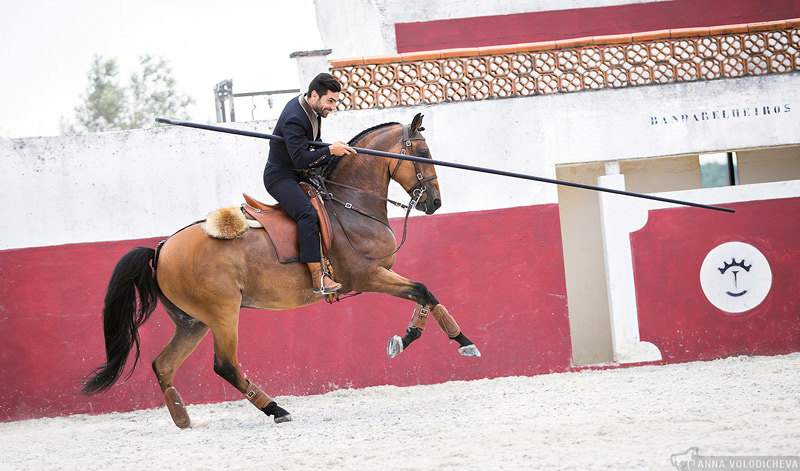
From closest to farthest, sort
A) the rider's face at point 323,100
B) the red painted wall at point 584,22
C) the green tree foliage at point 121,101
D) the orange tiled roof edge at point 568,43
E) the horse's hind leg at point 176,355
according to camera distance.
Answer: the rider's face at point 323,100, the horse's hind leg at point 176,355, the orange tiled roof edge at point 568,43, the red painted wall at point 584,22, the green tree foliage at point 121,101

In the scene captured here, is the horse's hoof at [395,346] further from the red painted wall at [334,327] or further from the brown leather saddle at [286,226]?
the red painted wall at [334,327]

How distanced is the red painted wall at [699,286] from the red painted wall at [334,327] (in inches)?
39.9

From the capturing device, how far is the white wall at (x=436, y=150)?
810 centimetres

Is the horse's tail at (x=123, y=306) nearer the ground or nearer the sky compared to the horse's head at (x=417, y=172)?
nearer the ground

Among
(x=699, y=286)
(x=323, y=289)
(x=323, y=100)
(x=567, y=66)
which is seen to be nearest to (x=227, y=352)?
(x=323, y=289)

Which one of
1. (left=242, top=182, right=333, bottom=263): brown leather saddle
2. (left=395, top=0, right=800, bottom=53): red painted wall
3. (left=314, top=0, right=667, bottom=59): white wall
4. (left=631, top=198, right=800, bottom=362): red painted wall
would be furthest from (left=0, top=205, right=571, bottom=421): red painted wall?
(left=314, top=0, right=667, bottom=59): white wall

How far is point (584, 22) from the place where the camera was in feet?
34.1

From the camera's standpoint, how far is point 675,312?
28.3ft

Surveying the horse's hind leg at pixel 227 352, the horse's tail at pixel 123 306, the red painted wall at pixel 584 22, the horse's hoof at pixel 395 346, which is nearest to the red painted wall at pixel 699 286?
the red painted wall at pixel 584 22

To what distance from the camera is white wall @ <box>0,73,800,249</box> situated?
Answer: 8.10 meters

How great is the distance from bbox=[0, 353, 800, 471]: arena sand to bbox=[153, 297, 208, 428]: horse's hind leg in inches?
9.2

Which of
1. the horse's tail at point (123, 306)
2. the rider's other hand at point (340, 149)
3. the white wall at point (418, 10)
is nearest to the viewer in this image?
the rider's other hand at point (340, 149)

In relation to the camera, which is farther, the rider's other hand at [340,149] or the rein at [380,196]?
the rein at [380,196]

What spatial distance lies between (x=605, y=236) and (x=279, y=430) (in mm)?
4422
